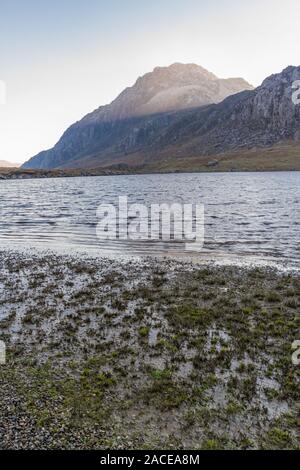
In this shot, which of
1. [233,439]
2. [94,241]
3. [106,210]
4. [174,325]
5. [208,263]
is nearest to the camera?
[233,439]

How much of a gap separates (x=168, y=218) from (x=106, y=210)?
1823 cm

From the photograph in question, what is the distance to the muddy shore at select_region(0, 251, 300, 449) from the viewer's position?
36.4 feet

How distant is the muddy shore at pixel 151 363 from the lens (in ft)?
36.4

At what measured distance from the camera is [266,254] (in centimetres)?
3394

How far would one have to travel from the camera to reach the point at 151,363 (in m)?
15.2

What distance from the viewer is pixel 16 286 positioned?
26062 mm

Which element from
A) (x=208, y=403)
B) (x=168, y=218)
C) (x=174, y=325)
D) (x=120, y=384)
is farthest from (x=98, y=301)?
(x=168, y=218)

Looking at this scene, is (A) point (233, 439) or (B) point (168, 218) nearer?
(A) point (233, 439)

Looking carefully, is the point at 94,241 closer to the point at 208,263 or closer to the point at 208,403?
the point at 208,263
